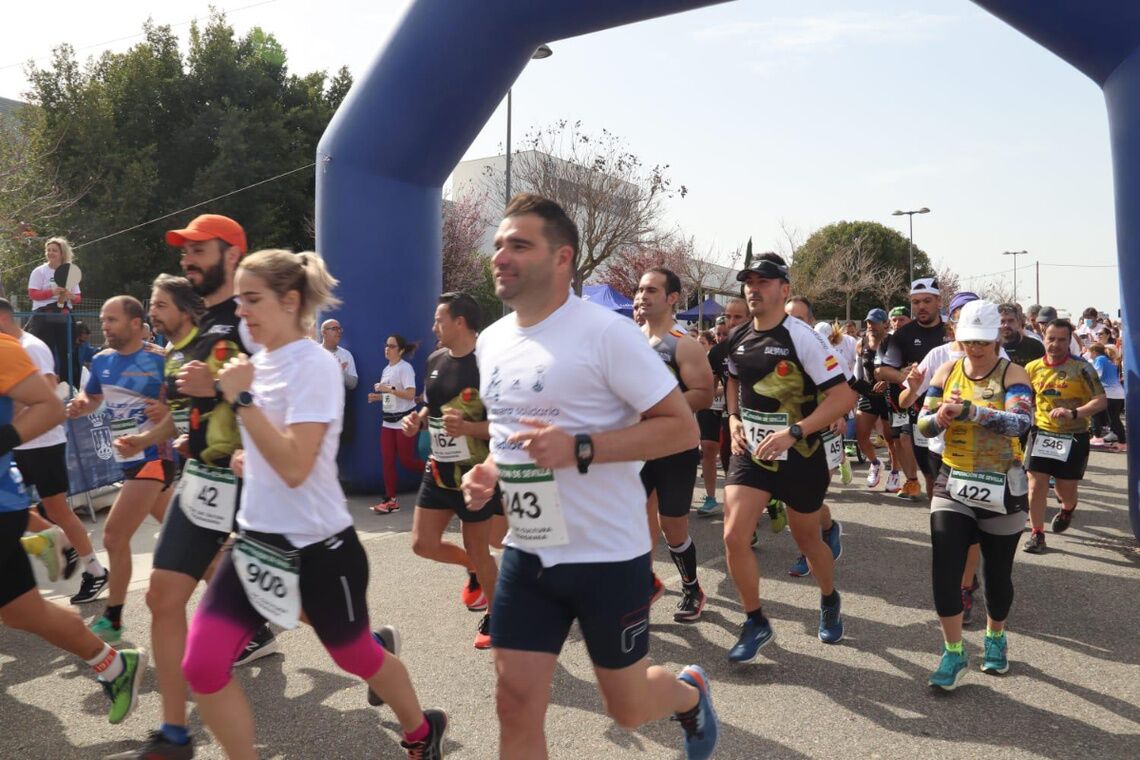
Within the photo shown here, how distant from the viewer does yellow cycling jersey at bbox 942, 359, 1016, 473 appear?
3969 mm

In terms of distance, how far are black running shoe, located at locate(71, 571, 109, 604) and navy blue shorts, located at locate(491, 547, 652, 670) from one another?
160 inches

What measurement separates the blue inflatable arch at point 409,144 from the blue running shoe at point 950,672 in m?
5.14

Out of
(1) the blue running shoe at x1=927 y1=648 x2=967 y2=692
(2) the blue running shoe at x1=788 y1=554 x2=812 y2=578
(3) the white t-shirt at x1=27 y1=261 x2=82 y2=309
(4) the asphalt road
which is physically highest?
(3) the white t-shirt at x1=27 y1=261 x2=82 y2=309

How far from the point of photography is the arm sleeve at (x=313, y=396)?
8.78 feet

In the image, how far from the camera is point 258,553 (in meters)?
2.72

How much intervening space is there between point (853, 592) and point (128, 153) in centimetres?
2727

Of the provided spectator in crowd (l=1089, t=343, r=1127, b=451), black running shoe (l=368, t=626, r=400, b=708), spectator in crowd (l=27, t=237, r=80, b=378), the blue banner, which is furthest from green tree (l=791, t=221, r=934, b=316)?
black running shoe (l=368, t=626, r=400, b=708)

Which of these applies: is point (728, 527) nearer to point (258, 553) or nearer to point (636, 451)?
→ point (636, 451)

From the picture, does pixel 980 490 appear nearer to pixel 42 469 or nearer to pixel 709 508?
pixel 709 508

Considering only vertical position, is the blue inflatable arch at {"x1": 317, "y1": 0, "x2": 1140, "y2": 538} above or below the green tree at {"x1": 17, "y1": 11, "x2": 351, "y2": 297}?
below

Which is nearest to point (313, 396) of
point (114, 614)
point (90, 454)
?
point (114, 614)

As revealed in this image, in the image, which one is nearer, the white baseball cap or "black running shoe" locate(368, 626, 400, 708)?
"black running shoe" locate(368, 626, 400, 708)

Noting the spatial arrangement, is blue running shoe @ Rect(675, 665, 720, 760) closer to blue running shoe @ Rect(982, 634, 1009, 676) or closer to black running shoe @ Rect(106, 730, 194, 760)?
black running shoe @ Rect(106, 730, 194, 760)

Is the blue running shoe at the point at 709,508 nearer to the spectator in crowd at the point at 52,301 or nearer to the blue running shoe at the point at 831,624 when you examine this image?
the blue running shoe at the point at 831,624
